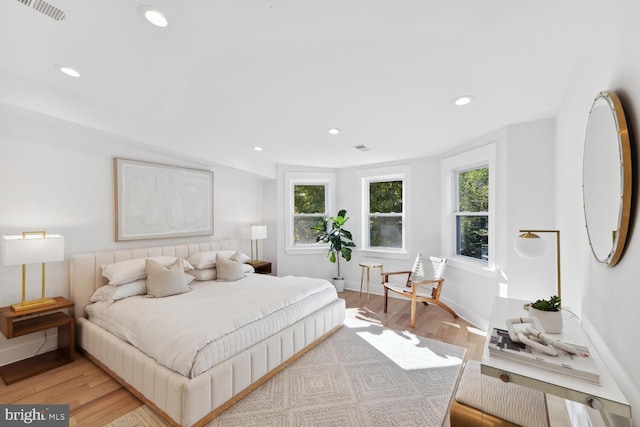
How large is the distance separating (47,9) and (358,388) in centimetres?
326

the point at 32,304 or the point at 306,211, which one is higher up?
the point at 306,211

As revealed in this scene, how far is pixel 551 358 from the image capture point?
114 centimetres

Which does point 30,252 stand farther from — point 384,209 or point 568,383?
point 384,209

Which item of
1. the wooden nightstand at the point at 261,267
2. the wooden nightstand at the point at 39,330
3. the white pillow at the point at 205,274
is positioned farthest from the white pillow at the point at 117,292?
the wooden nightstand at the point at 261,267

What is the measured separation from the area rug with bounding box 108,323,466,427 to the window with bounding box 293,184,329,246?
2.57 meters

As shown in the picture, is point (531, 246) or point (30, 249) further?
point (30, 249)

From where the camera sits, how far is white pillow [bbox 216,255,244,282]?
140 inches

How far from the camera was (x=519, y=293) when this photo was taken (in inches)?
117

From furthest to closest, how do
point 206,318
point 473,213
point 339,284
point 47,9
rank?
point 339,284 → point 473,213 → point 206,318 → point 47,9

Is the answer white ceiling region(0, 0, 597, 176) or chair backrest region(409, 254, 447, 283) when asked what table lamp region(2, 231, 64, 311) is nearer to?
white ceiling region(0, 0, 597, 176)

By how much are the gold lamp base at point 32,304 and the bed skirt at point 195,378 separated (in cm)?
33

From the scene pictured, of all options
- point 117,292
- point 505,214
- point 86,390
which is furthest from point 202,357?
point 505,214

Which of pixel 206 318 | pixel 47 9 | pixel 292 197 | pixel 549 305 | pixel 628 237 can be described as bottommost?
pixel 206 318

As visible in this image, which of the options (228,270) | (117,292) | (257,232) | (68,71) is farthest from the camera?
(257,232)
